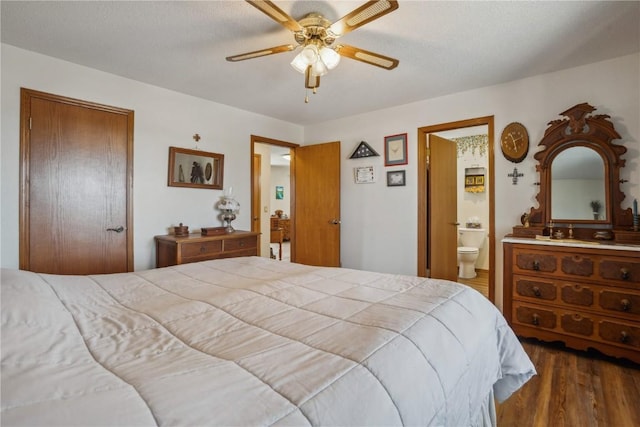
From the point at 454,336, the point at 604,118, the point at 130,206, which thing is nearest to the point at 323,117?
the point at 130,206

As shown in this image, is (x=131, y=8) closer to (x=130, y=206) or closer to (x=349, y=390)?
(x=130, y=206)

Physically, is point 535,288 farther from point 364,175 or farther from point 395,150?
point 364,175

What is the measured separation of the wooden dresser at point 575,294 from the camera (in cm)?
226

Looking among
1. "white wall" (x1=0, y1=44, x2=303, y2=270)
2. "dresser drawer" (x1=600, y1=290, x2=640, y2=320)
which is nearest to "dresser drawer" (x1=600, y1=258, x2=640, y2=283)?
"dresser drawer" (x1=600, y1=290, x2=640, y2=320)

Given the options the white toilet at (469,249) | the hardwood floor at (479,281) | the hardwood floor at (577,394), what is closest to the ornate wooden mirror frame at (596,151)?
the hardwood floor at (577,394)

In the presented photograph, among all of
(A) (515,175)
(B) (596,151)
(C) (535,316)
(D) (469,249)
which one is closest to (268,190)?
(D) (469,249)

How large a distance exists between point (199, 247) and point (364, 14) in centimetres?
245

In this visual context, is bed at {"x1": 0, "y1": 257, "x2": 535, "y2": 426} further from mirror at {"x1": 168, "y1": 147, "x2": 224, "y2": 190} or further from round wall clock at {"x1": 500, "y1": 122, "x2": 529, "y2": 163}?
round wall clock at {"x1": 500, "y1": 122, "x2": 529, "y2": 163}

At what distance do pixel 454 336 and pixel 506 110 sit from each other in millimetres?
2839

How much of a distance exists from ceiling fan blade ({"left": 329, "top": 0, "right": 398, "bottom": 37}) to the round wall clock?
2137 mm

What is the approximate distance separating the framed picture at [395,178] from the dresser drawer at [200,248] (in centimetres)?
217

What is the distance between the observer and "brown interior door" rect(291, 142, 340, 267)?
14.3ft

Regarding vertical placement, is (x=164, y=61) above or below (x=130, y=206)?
above

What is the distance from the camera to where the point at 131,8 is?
6.37ft
